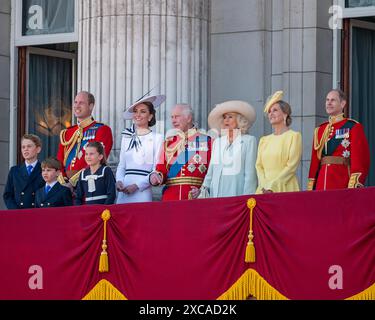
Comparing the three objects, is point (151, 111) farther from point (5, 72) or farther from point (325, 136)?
point (5, 72)

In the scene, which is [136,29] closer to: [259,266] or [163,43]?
[163,43]

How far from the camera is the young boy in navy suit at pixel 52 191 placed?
1720 cm

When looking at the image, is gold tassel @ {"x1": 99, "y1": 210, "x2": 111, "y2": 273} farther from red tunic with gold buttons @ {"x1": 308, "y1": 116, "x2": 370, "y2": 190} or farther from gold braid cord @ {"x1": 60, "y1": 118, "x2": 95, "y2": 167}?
red tunic with gold buttons @ {"x1": 308, "y1": 116, "x2": 370, "y2": 190}

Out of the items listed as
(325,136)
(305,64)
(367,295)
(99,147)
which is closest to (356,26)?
(305,64)

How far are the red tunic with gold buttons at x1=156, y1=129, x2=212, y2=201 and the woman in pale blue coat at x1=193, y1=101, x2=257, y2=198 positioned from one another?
258 mm

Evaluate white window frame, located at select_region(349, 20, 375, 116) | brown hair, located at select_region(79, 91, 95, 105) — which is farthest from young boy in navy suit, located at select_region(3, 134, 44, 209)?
white window frame, located at select_region(349, 20, 375, 116)

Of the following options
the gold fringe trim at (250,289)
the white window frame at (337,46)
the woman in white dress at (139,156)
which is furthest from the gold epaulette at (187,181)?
the white window frame at (337,46)

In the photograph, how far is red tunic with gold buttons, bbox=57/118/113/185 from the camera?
17625 mm

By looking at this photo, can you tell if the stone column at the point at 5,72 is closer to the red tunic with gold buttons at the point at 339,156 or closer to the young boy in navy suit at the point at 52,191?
the young boy in navy suit at the point at 52,191

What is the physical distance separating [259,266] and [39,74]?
7411 mm

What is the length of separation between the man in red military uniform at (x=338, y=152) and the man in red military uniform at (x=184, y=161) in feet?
3.82

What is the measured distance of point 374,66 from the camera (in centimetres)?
1930

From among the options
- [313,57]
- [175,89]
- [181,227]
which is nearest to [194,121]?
[175,89]

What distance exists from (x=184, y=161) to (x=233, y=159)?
2.35 ft
